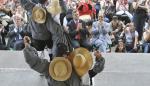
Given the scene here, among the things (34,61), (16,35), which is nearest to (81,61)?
(34,61)

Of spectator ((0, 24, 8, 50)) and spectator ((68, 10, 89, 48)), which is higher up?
spectator ((68, 10, 89, 48))

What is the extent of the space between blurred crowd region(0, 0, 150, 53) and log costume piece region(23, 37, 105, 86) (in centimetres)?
270

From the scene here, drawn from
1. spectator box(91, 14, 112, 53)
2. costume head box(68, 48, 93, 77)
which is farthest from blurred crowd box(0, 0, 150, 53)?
costume head box(68, 48, 93, 77)

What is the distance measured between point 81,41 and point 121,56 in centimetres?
133

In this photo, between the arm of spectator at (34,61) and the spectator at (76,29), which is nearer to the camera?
the arm of spectator at (34,61)

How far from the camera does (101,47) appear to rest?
1016cm

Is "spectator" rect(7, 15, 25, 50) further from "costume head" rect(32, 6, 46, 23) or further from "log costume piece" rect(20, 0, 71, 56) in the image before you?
"costume head" rect(32, 6, 46, 23)

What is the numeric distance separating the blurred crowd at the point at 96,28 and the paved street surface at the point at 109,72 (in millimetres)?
823

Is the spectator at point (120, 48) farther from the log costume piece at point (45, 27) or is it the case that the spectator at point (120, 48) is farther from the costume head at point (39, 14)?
the costume head at point (39, 14)

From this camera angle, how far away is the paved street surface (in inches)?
278

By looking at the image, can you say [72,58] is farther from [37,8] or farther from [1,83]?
[1,83]

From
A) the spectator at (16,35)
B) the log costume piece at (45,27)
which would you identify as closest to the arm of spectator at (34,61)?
the log costume piece at (45,27)

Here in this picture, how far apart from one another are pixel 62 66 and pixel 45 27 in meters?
0.95

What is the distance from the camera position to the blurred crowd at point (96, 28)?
Answer: 979 centimetres
